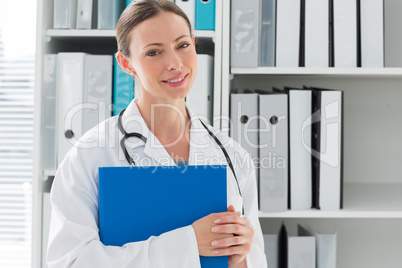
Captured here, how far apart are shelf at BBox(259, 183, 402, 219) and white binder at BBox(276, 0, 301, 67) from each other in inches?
16.4

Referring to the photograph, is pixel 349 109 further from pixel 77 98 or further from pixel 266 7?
pixel 77 98

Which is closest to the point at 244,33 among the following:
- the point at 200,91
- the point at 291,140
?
the point at 200,91

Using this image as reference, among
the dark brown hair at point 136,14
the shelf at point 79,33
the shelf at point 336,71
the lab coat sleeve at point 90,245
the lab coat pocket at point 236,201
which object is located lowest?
the lab coat sleeve at point 90,245

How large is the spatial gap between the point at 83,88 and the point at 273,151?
547 millimetres

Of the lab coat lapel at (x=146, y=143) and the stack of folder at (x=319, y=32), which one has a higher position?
the stack of folder at (x=319, y=32)

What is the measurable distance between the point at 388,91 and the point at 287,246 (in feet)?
2.19

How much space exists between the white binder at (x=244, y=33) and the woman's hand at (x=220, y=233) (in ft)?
1.79

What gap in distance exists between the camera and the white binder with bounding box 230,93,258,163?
4.30 feet

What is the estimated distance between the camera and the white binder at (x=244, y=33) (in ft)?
4.28

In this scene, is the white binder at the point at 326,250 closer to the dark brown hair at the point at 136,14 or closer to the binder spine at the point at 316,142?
the binder spine at the point at 316,142

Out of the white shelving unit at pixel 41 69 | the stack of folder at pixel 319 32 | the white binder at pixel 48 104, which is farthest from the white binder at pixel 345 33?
the white binder at pixel 48 104

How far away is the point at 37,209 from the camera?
132 centimetres

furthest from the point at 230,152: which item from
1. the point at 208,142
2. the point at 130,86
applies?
the point at 130,86

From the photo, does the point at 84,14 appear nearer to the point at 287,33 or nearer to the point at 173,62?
the point at 173,62
